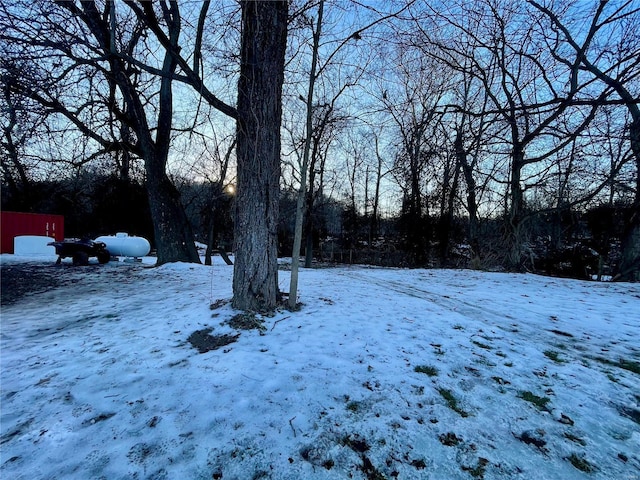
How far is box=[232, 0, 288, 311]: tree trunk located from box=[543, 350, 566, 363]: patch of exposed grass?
308cm

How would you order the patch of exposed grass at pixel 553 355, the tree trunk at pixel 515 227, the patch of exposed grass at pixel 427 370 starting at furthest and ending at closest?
the tree trunk at pixel 515 227
the patch of exposed grass at pixel 553 355
the patch of exposed grass at pixel 427 370

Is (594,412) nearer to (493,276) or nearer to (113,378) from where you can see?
(113,378)

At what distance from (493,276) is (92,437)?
8641 millimetres

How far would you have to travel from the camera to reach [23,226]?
38.5 ft

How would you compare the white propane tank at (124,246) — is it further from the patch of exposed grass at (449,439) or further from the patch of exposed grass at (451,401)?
the patch of exposed grass at (449,439)

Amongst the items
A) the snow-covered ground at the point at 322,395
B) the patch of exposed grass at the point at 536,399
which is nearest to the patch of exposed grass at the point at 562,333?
the snow-covered ground at the point at 322,395

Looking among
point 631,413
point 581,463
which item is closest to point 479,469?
point 581,463

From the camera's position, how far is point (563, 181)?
385 inches

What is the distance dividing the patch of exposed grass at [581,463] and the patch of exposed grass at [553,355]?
1409mm

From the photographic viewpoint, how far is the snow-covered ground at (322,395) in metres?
1.51

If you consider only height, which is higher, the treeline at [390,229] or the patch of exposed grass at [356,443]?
the treeline at [390,229]

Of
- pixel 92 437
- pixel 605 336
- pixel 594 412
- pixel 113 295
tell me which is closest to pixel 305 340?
pixel 92 437

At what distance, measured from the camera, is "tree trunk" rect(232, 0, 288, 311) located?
357 cm

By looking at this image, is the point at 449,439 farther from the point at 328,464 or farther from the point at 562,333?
the point at 562,333
